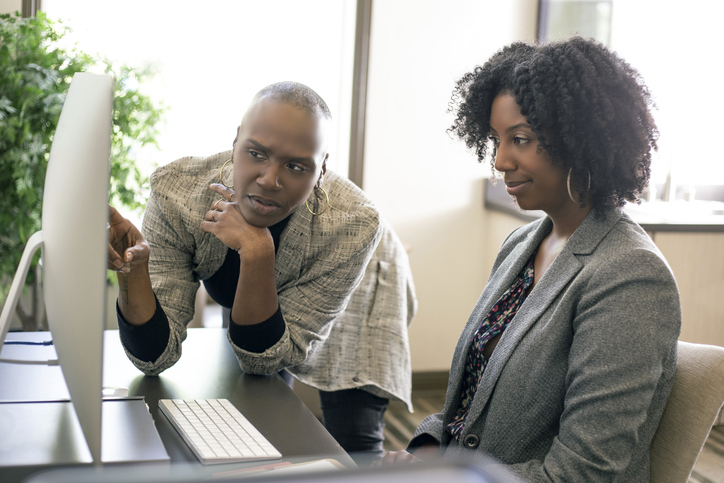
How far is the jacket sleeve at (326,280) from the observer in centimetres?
140

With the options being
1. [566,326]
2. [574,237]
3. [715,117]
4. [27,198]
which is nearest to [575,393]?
[566,326]

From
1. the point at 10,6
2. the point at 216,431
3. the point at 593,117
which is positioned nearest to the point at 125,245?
the point at 216,431

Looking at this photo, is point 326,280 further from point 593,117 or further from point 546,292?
point 593,117

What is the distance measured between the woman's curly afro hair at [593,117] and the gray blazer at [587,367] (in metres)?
0.07

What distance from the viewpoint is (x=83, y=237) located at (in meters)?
0.65

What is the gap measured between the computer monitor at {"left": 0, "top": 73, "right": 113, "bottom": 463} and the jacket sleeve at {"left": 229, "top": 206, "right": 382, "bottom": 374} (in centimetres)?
57

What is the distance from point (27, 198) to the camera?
2461mm

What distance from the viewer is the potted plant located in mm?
2443

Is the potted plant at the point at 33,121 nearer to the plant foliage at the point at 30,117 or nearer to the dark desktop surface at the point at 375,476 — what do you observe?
the plant foliage at the point at 30,117

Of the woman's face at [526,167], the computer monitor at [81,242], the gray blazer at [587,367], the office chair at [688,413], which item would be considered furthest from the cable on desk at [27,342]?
the office chair at [688,413]

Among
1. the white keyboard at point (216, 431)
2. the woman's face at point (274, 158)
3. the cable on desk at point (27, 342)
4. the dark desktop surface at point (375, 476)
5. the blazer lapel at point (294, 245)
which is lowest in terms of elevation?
the white keyboard at point (216, 431)

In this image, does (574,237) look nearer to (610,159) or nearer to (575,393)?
(610,159)

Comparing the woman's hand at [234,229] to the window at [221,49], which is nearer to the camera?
the woman's hand at [234,229]

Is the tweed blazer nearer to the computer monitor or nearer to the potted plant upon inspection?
the computer monitor
